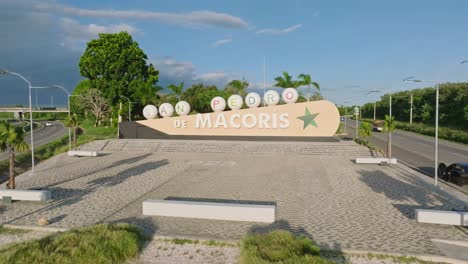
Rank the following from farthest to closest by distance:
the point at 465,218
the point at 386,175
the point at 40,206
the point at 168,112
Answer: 1. the point at 168,112
2. the point at 386,175
3. the point at 40,206
4. the point at 465,218

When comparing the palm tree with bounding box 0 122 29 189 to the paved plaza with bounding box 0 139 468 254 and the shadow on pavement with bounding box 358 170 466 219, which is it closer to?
the paved plaza with bounding box 0 139 468 254

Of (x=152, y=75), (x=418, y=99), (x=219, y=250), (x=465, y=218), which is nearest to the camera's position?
(x=219, y=250)

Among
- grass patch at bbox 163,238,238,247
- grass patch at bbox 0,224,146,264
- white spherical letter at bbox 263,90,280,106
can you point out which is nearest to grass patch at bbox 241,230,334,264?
grass patch at bbox 163,238,238,247

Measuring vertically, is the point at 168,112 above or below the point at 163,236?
above

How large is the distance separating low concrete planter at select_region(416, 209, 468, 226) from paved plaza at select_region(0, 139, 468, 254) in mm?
233

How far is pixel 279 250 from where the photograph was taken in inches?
312

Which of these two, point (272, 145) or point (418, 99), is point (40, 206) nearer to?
point (272, 145)

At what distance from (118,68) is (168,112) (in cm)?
1874

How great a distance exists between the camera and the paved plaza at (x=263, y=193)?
10.2m

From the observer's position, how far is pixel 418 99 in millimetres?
69812

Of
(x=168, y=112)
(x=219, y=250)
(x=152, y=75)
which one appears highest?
(x=152, y=75)

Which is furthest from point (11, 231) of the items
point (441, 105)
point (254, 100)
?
point (441, 105)

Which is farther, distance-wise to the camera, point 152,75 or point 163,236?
point 152,75

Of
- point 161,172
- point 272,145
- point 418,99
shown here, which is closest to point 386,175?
point 272,145
